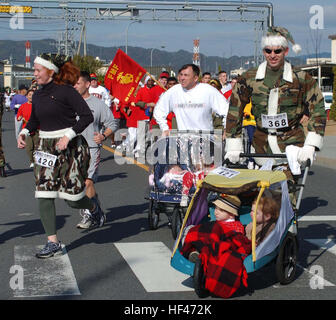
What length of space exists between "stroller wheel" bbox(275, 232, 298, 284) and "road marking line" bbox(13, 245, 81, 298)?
1538 millimetres

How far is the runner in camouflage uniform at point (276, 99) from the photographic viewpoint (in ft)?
21.4

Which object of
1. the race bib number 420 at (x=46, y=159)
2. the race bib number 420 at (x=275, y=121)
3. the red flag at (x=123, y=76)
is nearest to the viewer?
the race bib number 420 at (x=275, y=121)

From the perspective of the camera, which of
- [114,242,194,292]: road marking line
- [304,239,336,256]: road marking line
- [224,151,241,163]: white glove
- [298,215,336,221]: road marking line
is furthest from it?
[298,215,336,221]: road marking line

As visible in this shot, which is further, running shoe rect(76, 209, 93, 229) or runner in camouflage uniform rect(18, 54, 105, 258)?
running shoe rect(76, 209, 93, 229)

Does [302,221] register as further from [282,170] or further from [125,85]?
[125,85]

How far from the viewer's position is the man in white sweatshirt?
903cm

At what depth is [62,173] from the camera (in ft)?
23.2

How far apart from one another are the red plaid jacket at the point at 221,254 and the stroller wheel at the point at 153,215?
8.77 feet

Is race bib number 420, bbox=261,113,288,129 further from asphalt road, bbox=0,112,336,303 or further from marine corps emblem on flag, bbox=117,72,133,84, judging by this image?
marine corps emblem on flag, bbox=117,72,133,84

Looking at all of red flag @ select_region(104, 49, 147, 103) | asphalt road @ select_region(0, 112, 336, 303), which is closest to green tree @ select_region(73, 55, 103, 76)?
red flag @ select_region(104, 49, 147, 103)

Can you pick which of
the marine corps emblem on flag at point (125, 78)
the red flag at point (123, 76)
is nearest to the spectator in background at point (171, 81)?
the red flag at point (123, 76)

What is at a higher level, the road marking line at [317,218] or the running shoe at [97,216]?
the running shoe at [97,216]

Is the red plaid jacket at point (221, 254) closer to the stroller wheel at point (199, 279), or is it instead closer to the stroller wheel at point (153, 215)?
the stroller wheel at point (199, 279)

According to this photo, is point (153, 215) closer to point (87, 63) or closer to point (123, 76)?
point (123, 76)
